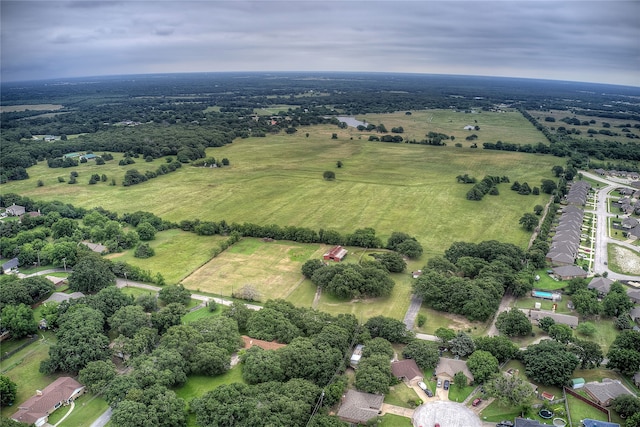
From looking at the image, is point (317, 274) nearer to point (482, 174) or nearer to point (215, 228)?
point (215, 228)

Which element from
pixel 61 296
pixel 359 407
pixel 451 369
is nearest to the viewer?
pixel 359 407

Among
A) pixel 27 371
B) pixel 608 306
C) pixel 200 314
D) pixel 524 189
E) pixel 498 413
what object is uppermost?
pixel 524 189

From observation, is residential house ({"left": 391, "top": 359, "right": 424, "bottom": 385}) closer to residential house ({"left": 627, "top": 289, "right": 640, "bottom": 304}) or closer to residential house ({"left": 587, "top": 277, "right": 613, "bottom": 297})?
residential house ({"left": 587, "top": 277, "right": 613, "bottom": 297})

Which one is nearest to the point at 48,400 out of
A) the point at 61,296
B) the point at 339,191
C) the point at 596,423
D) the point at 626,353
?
the point at 61,296

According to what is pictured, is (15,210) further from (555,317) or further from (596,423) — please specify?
(596,423)

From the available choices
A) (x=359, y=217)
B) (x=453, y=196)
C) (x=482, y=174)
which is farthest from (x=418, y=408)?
(x=482, y=174)

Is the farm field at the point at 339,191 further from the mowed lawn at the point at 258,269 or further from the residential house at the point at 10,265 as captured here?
the residential house at the point at 10,265

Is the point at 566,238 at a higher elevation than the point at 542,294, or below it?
higher
